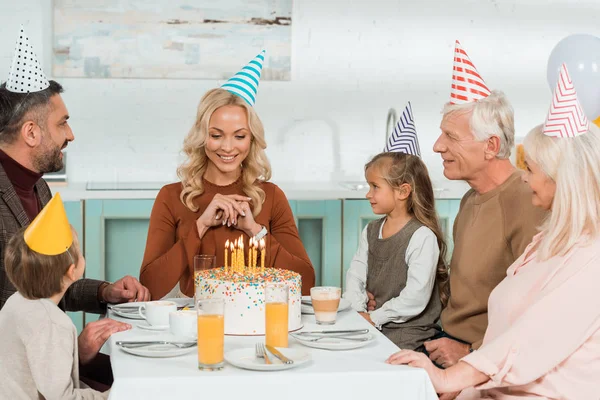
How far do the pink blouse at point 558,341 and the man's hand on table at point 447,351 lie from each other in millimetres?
599

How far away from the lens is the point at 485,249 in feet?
7.48

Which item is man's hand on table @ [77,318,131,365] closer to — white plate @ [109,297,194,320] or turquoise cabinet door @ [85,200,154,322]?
white plate @ [109,297,194,320]

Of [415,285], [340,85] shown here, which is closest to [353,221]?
[340,85]

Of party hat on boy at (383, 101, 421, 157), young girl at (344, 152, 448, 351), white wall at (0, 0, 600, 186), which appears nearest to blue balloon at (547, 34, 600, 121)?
party hat on boy at (383, 101, 421, 157)

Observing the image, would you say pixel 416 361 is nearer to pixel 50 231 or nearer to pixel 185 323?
pixel 185 323

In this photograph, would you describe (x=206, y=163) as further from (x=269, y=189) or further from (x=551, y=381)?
(x=551, y=381)

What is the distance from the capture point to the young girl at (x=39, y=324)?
1.60 m

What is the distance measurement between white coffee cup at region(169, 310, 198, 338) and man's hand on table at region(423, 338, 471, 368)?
856mm

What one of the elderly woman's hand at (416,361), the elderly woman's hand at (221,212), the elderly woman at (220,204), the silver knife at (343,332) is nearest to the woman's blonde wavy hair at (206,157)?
the elderly woman at (220,204)

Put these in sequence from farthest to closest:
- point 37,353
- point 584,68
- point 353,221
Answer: point 353,221 < point 584,68 < point 37,353

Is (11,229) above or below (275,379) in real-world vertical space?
above

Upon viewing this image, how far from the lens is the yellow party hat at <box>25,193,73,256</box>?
1.64 meters

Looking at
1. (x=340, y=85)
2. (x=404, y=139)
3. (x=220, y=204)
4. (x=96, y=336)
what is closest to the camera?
(x=96, y=336)

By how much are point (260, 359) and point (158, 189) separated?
7.55 feet
